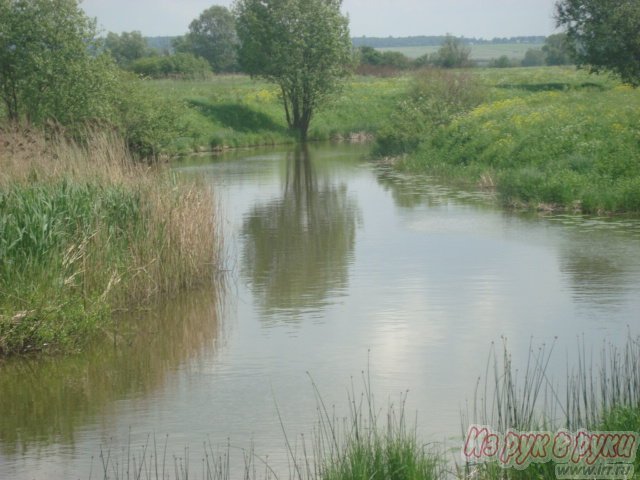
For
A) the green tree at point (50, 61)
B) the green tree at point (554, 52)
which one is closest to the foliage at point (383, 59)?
the green tree at point (554, 52)

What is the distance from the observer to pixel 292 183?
2900 centimetres

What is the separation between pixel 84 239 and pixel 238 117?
116 feet

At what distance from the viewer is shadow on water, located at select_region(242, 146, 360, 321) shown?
48.3ft

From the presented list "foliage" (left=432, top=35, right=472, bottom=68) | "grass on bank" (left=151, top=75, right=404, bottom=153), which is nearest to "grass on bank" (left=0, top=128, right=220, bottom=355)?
"grass on bank" (left=151, top=75, right=404, bottom=153)

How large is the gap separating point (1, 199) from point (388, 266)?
6.46m

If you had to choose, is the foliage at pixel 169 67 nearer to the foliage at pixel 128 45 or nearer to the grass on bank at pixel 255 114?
the grass on bank at pixel 255 114

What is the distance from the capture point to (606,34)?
33.2m

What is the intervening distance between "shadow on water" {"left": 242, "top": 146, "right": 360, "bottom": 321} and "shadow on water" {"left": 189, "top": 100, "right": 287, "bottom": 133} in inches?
725

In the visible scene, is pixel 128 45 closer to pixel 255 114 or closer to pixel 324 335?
pixel 255 114

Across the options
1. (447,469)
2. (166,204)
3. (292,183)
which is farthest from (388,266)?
(292,183)

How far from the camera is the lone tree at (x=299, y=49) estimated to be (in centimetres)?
4594

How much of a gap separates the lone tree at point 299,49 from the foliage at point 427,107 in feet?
27.9

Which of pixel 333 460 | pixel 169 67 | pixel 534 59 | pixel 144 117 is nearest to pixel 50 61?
pixel 144 117

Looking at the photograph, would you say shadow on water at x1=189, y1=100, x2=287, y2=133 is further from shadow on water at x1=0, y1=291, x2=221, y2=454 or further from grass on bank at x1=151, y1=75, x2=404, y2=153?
shadow on water at x1=0, y1=291, x2=221, y2=454
